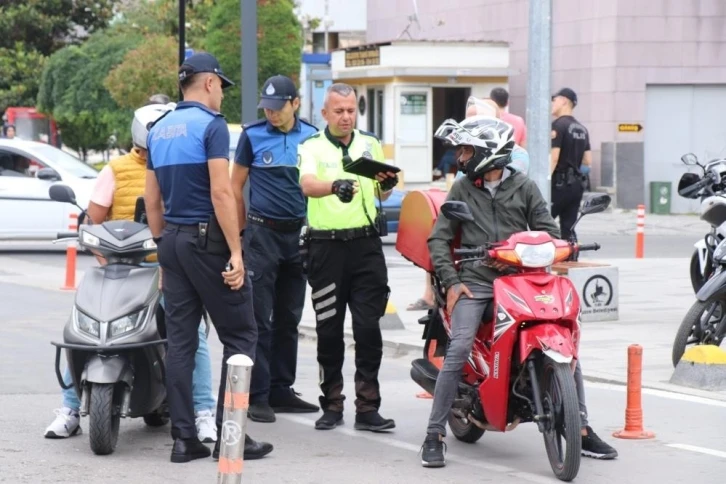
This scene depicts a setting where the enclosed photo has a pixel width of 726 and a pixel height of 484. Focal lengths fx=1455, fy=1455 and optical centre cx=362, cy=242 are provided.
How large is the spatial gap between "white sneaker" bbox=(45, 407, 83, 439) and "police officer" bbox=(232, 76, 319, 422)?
44.3 inches

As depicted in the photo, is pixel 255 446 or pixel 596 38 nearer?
pixel 255 446

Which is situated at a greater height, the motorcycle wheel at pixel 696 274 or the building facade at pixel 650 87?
the building facade at pixel 650 87

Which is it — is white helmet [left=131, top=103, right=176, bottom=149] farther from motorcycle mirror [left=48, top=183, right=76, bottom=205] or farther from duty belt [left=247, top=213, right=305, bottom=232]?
duty belt [left=247, top=213, right=305, bottom=232]

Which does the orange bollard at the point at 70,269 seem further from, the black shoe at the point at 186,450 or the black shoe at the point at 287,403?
the black shoe at the point at 186,450

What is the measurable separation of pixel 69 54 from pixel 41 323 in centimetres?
3052

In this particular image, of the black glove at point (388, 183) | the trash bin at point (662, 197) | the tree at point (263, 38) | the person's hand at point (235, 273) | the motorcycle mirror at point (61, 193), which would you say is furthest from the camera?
the tree at point (263, 38)

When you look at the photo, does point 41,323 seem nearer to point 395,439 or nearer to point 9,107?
point 395,439

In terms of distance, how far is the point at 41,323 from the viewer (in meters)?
13.4

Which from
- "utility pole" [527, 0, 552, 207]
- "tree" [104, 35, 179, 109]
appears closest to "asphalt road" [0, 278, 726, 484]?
"utility pole" [527, 0, 552, 207]

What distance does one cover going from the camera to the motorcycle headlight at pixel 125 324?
7.71 meters

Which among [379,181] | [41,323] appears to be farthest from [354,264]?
[41,323]

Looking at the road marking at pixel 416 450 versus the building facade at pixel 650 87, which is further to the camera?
the building facade at pixel 650 87

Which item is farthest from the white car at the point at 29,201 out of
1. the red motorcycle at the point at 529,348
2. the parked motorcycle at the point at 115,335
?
the red motorcycle at the point at 529,348

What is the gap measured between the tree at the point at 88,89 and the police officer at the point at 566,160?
2680 centimetres
